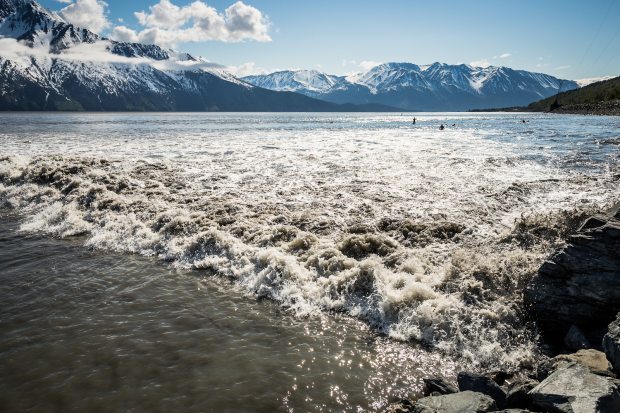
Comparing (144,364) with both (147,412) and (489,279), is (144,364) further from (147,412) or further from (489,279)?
(489,279)

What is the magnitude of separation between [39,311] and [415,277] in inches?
467

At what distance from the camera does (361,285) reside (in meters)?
13.4

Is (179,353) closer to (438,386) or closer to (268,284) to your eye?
(268,284)

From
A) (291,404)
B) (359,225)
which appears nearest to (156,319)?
(291,404)

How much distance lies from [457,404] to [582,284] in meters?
5.56

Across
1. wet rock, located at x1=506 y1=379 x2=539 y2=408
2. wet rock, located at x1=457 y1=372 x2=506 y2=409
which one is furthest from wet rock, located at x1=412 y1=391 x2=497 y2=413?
wet rock, located at x1=506 y1=379 x2=539 y2=408

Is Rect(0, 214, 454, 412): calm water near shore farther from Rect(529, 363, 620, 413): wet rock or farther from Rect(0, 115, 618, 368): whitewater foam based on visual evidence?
Rect(529, 363, 620, 413): wet rock

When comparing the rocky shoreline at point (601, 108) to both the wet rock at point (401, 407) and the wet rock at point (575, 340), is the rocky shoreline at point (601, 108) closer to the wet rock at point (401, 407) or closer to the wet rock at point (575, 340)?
the wet rock at point (575, 340)

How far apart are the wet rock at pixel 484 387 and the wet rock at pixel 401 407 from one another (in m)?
1.20

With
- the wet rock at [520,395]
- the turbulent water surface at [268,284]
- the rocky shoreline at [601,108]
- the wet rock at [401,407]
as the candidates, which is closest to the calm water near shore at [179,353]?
the turbulent water surface at [268,284]

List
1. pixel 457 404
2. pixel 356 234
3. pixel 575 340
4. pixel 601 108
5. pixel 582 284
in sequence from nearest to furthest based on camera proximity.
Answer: pixel 457 404 → pixel 575 340 → pixel 582 284 → pixel 356 234 → pixel 601 108

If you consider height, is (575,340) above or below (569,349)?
above

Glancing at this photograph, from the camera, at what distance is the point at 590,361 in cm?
786

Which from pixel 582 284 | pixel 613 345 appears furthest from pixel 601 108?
pixel 613 345
